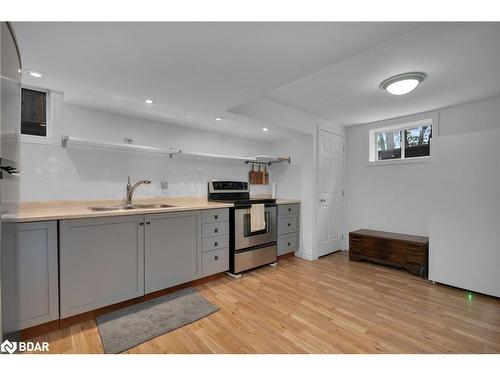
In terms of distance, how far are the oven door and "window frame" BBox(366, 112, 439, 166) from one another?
1987 millimetres

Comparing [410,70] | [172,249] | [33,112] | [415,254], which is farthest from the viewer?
[415,254]

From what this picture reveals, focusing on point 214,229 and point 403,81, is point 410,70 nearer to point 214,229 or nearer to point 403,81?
point 403,81

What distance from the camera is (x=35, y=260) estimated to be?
158 centimetres

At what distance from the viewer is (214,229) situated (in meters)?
2.66

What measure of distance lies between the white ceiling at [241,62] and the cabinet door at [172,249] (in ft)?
3.97

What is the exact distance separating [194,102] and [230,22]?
1.21 metres

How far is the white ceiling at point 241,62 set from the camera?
1.24 m

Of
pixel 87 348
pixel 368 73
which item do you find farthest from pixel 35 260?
pixel 368 73

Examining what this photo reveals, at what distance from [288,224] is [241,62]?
98.8 inches

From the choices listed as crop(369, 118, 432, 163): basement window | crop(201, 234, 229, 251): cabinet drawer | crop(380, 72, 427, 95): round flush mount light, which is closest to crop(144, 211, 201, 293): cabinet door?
crop(201, 234, 229, 251): cabinet drawer

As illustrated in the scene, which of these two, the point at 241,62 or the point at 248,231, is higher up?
the point at 241,62

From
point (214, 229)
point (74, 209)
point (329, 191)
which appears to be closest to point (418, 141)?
point (329, 191)

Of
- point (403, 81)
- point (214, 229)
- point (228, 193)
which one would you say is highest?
point (403, 81)

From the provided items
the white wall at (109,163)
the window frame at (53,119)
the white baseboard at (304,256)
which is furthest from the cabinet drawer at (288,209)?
the window frame at (53,119)
